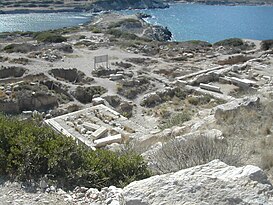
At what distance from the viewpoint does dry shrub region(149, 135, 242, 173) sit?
18.4 ft

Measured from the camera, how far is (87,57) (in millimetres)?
28359

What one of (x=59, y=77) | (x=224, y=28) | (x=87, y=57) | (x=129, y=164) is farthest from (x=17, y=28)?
(x=129, y=164)

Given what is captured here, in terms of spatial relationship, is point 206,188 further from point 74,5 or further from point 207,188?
point 74,5

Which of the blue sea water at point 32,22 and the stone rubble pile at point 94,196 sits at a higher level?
the stone rubble pile at point 94,196

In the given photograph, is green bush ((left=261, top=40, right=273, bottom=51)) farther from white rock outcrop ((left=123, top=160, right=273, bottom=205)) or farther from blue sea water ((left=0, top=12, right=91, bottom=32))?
blue sea water ((left=0, top=12, right=91, bottom=32))

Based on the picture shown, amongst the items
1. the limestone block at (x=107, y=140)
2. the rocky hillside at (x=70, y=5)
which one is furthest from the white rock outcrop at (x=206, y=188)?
the rocky hillside at (x=70, y=5)

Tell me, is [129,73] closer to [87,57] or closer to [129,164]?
[87,57]

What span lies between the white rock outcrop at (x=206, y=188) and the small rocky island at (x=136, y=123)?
11 millimetres

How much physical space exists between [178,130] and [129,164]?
5.10 m

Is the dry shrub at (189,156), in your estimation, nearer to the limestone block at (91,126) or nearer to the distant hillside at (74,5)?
the limestone block at (91,126)

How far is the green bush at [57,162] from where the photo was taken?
17.7 ft

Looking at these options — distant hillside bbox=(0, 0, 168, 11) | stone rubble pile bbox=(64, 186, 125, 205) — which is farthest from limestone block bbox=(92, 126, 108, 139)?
distant hillside bbox=(0, 0, 168, 11)

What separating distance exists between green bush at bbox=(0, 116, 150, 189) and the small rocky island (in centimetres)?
2

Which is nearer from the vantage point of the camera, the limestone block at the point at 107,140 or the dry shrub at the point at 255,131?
the dry shrub at the point at 255,131
